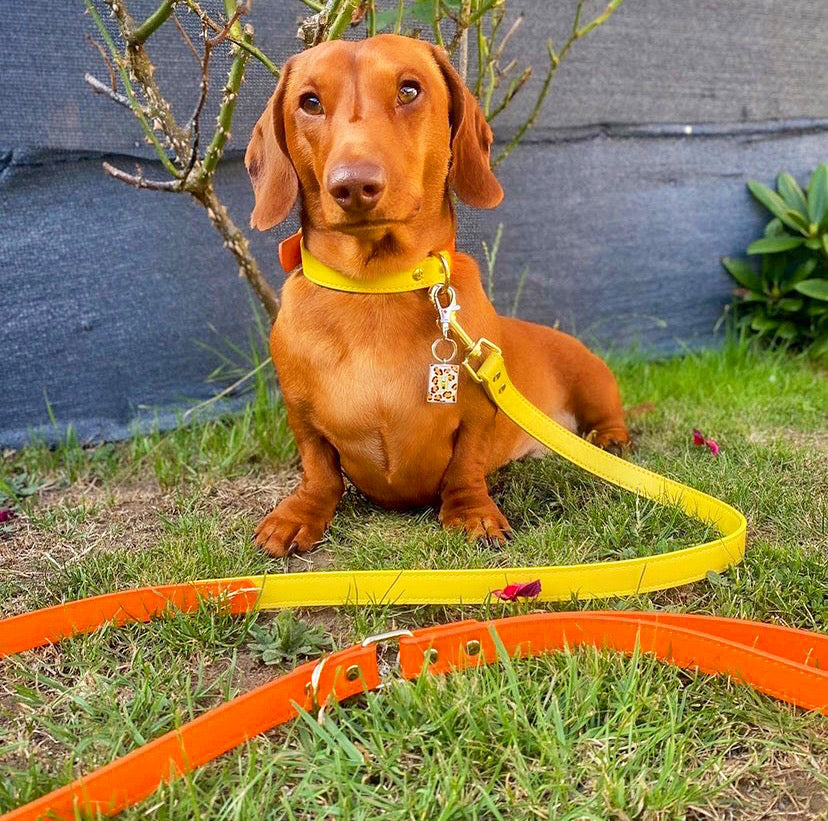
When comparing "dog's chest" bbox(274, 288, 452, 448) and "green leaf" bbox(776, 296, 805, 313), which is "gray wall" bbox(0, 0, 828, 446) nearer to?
"green leaf" bbox(776, 296, 805, 313)

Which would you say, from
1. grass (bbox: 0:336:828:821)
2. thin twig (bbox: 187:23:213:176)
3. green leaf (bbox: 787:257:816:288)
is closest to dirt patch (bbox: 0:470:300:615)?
grass (bbox: 0:336:828:821)

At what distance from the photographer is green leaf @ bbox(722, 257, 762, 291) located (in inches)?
165

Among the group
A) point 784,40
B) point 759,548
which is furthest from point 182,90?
point 784,40

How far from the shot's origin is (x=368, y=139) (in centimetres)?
159

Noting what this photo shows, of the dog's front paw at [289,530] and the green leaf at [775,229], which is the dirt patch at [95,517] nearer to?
the dog's front paw at [289,530]

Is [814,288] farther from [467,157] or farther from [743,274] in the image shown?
[467,157]

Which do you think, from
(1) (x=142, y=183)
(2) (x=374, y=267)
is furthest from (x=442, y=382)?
(1) (x=142, y=183)

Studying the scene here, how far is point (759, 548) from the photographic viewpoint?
6.13 feet

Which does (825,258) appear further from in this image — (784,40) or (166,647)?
(166,647)

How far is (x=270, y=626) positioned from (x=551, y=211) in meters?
2.64

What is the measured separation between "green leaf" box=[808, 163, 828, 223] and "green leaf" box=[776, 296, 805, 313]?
38cm

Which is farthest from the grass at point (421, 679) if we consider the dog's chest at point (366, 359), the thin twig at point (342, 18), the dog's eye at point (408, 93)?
the thin twig at point (342, 18)

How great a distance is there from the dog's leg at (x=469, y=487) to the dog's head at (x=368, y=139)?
554mm

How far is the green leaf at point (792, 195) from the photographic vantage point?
13.6 ft
